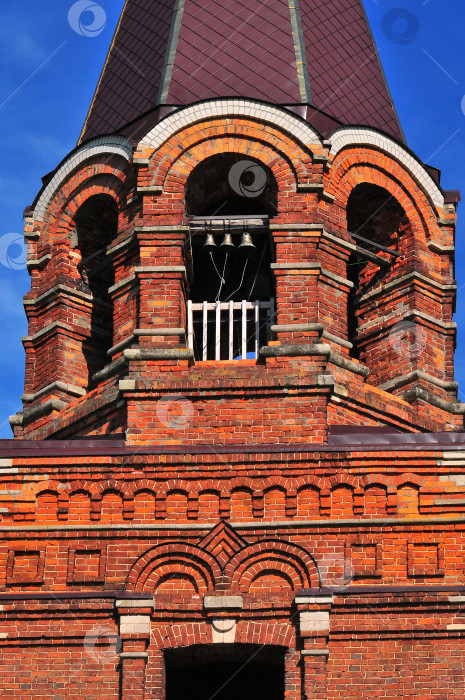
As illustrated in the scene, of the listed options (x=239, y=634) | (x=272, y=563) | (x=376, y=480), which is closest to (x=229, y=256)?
(x=376, y=480)

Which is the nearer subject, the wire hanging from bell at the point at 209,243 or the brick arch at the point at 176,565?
the brick arch at the point at 176,565

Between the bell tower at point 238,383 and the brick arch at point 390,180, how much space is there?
3 cm

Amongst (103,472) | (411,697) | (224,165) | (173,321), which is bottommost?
(411,697)

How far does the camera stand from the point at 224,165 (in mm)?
23359

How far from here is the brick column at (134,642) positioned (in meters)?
19.9

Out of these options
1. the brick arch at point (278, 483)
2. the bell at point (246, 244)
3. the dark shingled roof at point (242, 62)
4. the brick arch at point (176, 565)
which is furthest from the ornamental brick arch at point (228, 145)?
the brick arch at point (176, 565)

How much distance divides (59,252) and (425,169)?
442cm

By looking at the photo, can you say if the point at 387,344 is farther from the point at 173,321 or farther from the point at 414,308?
the point at 173,321

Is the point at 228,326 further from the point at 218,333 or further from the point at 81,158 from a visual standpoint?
the point at 81,158

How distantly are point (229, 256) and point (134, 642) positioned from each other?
19.2 feet

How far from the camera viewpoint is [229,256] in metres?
24.4

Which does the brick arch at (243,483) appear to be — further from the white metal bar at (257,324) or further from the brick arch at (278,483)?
the white metal bar at (257,324)

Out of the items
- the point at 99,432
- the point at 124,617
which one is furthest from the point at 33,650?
the point at 99,432

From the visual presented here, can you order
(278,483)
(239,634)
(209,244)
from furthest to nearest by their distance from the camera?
1. (209,244)
2. (278,483)
3. (239,634)
